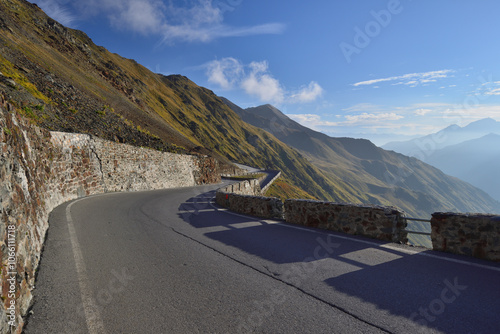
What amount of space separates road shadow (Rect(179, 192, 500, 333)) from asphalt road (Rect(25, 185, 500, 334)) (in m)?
0.02

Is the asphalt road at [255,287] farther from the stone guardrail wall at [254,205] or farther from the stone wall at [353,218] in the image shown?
the stone guardrail wall at [254,205]

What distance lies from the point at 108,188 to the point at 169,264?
634 inches

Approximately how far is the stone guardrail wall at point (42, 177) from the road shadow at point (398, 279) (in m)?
3.79

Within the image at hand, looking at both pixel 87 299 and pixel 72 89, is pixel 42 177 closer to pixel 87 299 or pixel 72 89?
pixel 87 299

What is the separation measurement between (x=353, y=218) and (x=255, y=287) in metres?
4.31

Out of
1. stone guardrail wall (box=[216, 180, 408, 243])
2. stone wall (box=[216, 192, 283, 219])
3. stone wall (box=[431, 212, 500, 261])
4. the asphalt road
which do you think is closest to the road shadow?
the asphalt road

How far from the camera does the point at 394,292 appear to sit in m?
3.82

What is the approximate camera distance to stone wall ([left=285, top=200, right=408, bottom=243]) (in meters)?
6.57

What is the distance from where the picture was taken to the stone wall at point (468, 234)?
16.4ft

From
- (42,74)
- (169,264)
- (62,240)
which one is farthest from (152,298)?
(42,74)

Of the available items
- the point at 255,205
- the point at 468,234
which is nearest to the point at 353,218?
the point at 468,234

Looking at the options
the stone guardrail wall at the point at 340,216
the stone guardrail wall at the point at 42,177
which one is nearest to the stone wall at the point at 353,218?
the stone guardrail wall at the point at 340,216

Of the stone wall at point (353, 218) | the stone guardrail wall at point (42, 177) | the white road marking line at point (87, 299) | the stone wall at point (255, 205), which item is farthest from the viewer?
the stone wall at point (255, 205)

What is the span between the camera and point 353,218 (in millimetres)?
7297
